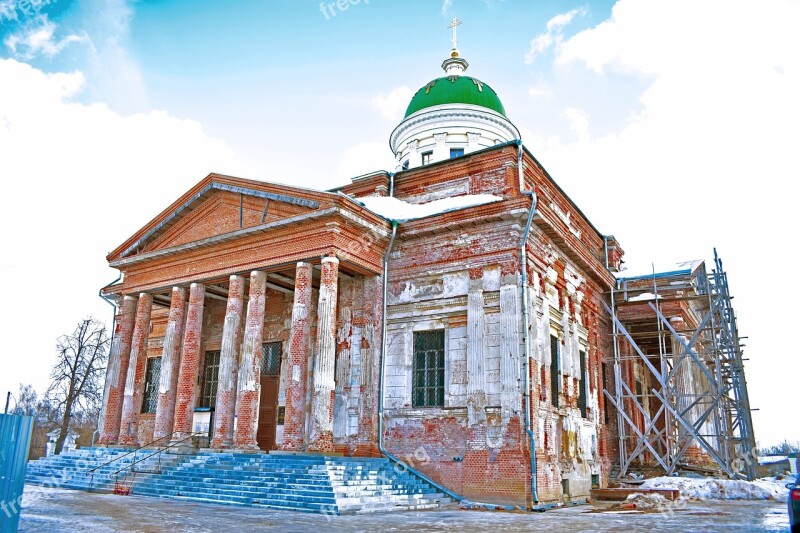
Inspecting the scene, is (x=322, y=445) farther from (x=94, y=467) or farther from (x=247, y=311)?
(x=94, y=467)

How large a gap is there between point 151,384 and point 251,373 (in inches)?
316

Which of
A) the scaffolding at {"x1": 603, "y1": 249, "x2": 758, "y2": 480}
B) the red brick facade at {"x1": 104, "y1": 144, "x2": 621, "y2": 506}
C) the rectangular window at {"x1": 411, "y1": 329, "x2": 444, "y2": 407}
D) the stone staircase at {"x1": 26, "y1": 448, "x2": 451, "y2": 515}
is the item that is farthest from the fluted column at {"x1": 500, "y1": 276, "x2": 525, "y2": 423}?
the scaffolding at {"x1": 603, "y1": 249, "x2": 758, "y2": 480}

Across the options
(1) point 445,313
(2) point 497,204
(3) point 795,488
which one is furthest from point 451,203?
(3) point 795,488

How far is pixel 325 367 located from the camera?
15922 millimetres

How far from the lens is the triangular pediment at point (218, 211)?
58.0 ft

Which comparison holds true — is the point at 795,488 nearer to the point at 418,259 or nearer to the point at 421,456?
the point at 421,456

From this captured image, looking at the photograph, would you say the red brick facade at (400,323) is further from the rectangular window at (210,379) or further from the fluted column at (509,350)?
the rectangular window at (210,379)

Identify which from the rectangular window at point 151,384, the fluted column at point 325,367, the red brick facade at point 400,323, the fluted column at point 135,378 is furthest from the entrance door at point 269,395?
the rectangular window at point 151,384

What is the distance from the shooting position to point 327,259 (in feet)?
54.2

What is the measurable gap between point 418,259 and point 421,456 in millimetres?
5319

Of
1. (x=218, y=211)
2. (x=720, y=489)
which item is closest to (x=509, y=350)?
(x=720, y=489)

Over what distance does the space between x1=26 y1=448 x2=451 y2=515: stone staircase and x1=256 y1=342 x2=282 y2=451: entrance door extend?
313 cm

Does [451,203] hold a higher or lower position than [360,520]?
higher

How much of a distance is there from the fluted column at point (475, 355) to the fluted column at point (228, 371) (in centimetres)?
645
